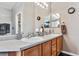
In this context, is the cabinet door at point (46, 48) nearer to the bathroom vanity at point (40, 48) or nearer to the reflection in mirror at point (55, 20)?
the bathroom vanity at point (40, 48)

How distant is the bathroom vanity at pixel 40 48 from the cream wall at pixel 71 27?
4.8 inches

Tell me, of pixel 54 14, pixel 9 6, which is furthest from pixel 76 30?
pixel 9 6

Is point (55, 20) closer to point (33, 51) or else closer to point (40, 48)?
point (40, 48)

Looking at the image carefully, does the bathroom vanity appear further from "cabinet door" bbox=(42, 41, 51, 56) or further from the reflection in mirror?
the reflection in mirror

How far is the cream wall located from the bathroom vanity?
122 mm

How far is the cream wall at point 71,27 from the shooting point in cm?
213

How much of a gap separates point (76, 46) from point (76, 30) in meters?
0.30

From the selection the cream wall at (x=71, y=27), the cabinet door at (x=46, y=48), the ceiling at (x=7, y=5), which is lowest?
the cabinet door at (x=46, y=48)

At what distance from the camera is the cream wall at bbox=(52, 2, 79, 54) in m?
2.13

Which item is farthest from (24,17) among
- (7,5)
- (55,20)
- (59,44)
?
(59,44)

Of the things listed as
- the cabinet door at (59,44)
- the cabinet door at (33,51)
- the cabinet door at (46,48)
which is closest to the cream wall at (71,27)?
the cabinet door at (59,44)

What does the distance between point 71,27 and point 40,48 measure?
76 cm

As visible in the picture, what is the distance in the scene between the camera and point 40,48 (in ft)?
5.94

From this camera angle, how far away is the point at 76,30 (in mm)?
2193
